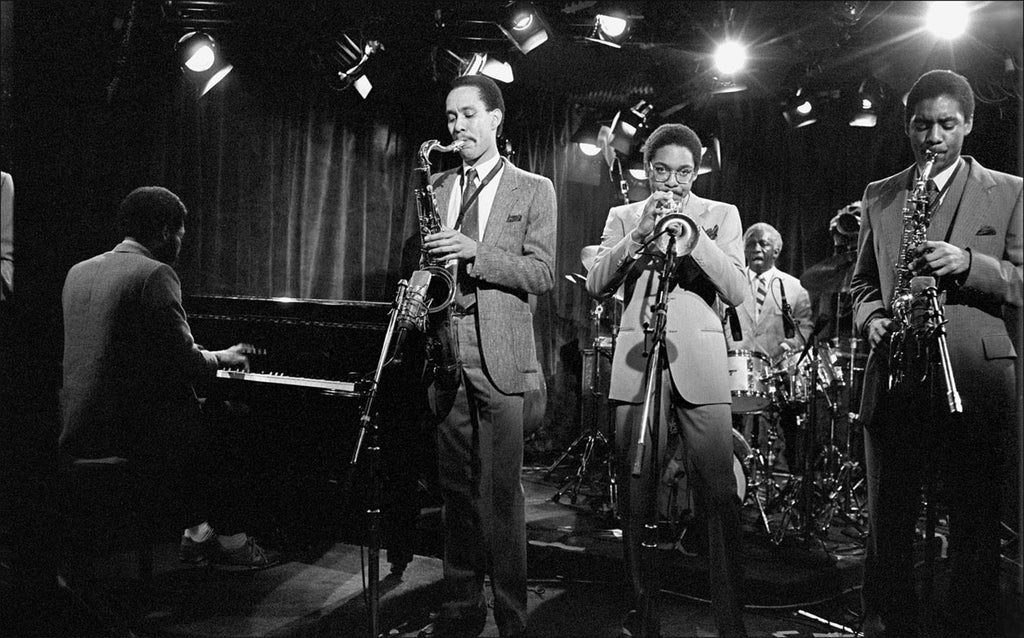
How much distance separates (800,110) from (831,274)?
1.71 metres

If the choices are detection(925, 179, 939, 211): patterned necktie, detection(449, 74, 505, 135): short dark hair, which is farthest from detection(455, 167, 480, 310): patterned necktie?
detection(925, 179, 939, 211): patterned necktie

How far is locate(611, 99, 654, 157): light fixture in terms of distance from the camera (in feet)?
25.2

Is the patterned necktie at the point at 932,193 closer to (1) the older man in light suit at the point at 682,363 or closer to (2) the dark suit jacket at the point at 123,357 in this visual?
(1) the older man in light suit at the point at 682,363

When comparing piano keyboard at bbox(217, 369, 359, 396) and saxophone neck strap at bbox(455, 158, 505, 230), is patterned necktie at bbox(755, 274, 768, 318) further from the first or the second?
saxophone neck strap at bbox(455, 158, 505, 230)

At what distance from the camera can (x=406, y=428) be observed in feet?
14.4

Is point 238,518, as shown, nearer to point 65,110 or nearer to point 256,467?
point 256,467

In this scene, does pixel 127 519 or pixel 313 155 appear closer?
pixel 127 519

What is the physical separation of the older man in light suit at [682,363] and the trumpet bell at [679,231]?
0.07 feet

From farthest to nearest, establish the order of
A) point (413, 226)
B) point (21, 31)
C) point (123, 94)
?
point (413, 226) → point (123, 94) → point (21, 31)

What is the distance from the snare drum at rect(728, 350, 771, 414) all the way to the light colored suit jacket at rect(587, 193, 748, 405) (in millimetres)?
1844

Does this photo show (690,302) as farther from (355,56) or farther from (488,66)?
(355,56)

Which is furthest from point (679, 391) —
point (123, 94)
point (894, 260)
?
point (123, 94)

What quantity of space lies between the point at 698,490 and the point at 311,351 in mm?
2601

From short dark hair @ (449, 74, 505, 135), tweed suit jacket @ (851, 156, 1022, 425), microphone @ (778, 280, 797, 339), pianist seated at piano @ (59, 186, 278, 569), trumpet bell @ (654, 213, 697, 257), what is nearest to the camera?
tweed suit jacket @ (851, 156, 1022, 425)
